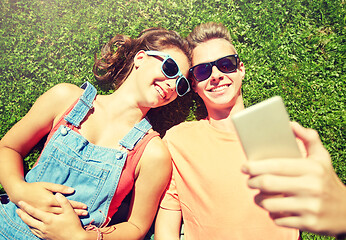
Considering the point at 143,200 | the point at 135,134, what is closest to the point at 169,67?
the point at 135,134

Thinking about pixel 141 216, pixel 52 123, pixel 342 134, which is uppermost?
pixel 52 123

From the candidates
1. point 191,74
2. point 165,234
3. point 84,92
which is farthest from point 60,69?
point 165,234

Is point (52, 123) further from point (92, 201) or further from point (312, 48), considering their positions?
point (312, 48)

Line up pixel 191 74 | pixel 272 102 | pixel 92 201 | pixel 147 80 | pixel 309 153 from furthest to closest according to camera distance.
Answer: pixel 191 74 → pixel 147 80 → pixel 92 201 → pixel 309 153 → pixel 272 102

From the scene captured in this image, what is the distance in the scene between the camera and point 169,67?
2.86 metres

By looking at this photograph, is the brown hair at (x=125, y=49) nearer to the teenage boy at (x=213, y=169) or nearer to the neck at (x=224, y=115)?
the teenage boy at (x=213, y=169)

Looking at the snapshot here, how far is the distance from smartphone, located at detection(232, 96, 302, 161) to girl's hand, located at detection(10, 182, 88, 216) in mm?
2111

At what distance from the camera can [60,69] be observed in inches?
142

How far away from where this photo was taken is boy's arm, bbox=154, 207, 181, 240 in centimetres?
288

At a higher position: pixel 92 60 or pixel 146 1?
pixel 146 1

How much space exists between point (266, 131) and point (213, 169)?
1.64 meters

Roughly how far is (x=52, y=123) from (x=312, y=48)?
375 cm

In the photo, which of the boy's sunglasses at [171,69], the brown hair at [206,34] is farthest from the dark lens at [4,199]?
the brown hair at [206,34]

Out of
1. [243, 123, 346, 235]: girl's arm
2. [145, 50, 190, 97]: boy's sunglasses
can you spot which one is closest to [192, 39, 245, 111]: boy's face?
[145, 50, 190, 97]: boy's sunglasses
